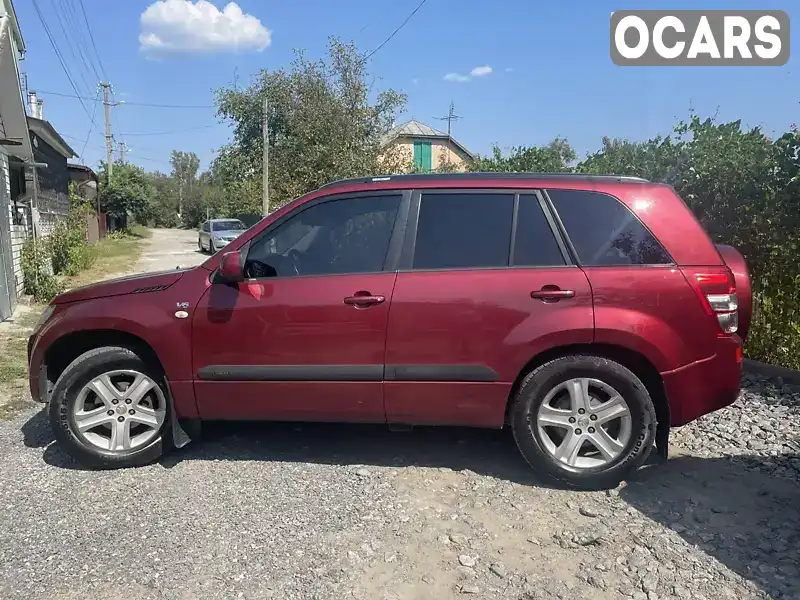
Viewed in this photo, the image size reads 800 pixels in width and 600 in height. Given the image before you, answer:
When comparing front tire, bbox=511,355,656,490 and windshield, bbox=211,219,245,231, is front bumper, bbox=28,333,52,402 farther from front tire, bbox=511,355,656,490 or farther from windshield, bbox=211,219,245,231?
windshield, bbox=211,219,245,231

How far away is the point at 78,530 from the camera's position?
11.3 feet

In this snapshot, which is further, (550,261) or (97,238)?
(97,238)

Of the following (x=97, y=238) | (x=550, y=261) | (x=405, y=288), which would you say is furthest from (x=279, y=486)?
(x=97, y=238)

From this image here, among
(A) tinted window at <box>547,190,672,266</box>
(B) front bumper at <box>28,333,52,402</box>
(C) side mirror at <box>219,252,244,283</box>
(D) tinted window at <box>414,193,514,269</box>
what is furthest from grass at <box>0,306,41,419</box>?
(A) tinted window at <box>547,190,672,266</box>

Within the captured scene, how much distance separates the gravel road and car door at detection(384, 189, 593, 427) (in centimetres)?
54

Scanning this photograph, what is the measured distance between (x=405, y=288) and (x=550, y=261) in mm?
890

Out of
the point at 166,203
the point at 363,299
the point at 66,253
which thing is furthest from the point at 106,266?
the point at 166,203

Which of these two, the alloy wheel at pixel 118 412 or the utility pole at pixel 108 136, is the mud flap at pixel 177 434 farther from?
the utility pole at pixel 108 136

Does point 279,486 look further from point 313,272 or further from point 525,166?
point 525,166

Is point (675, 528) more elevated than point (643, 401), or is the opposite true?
point (643, 401)

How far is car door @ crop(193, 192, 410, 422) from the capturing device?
392cm

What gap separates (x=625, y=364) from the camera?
3893 millimetres

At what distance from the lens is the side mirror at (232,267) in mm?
3912

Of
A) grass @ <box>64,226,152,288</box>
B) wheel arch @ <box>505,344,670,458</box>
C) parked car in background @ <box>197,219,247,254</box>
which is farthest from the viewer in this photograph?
parked car in background @ <box>197,219,247,254</box>
